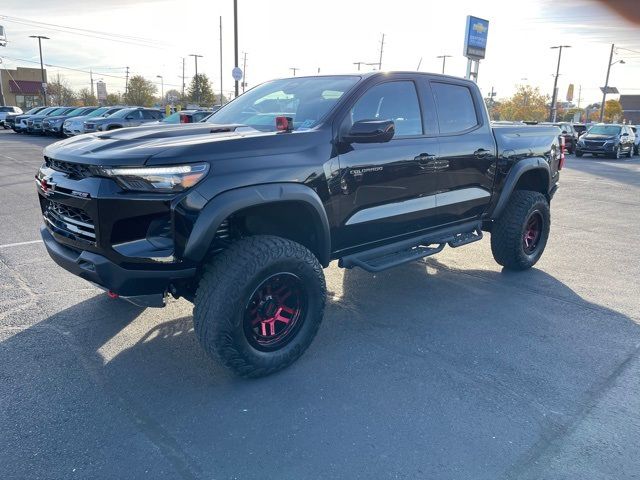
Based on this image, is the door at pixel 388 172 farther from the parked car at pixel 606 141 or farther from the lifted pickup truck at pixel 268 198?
the parked car at pixel 606 141

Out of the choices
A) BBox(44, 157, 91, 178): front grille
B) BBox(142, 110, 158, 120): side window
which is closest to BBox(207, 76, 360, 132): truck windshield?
BBox(44, 157, 91, 178): front grille

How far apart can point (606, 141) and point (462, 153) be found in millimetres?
22898

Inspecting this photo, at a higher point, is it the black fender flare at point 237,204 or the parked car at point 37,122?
the black fender flare at point 237,204

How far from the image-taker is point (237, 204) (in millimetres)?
2986

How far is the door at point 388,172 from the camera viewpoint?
369cm

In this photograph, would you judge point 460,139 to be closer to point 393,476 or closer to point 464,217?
point 464,217

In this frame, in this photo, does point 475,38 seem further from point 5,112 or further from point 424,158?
point 5,112

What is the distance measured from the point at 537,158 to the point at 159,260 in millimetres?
4287

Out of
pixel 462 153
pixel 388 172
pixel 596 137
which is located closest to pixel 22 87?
pixel 596 137

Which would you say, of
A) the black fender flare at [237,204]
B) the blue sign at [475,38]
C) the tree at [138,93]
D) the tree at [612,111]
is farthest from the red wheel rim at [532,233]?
the tree at [612,111]

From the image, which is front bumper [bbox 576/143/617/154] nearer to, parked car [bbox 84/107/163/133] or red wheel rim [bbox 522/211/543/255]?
parked car [bbox 84/107/163/133]

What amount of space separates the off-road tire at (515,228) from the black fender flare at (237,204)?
2.71m

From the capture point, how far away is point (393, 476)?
2.44 meters

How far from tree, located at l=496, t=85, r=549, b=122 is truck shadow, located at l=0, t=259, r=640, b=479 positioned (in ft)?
253
